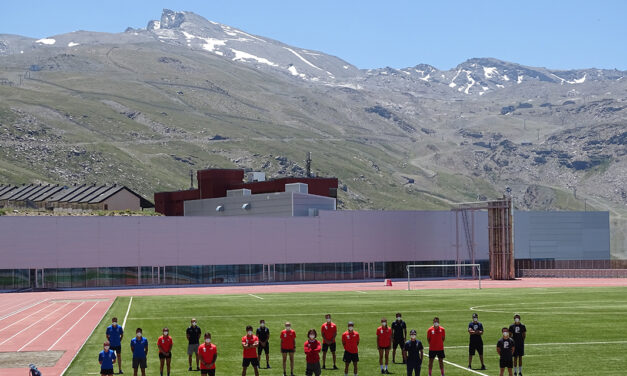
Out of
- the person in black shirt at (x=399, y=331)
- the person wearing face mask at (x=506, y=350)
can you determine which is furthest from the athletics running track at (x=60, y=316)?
the person wearing face mask at (x=506, y=350)

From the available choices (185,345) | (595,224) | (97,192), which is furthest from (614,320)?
(97,192)

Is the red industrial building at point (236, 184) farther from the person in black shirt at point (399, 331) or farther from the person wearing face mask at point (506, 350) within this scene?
the person wearing face mask at point (506, 350)

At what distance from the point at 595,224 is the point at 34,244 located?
89791 millimetres

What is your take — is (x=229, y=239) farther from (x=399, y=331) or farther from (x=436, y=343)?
(x=436, y=343)

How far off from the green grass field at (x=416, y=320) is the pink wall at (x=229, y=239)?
54.2 feet

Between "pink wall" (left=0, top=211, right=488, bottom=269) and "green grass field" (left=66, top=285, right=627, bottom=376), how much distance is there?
16.5 m

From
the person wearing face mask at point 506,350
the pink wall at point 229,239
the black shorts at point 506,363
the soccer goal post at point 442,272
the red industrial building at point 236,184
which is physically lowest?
the soccer goal post at point 442,272

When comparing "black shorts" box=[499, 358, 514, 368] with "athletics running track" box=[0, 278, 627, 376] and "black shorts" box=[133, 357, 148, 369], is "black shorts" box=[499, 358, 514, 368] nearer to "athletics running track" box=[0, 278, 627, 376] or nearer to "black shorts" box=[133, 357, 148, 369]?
"black shorts" box=[133, 357, 148, 369]

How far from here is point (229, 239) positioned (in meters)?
117

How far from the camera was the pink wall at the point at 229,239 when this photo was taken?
350ft

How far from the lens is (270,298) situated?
3300 inches

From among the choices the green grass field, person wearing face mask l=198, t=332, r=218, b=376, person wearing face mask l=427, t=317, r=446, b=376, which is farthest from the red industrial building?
person wearing face mask l=198, t=332, r=218, b=376

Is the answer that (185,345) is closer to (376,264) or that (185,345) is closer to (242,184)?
(376,264)

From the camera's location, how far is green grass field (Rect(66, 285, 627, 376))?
3838 centimetres
